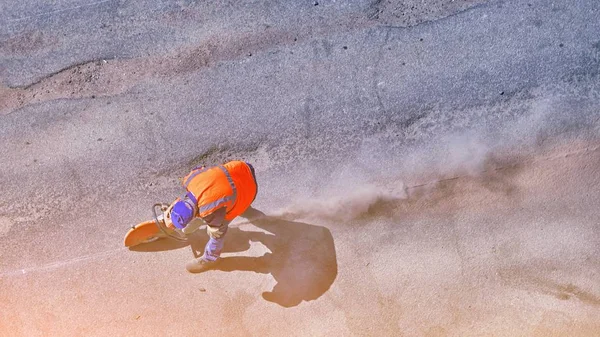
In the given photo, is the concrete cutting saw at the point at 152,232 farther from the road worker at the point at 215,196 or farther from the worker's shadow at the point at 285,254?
the road worker at the point at 215,196

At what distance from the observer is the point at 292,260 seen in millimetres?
6070

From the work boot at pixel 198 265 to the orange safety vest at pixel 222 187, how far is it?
109cm

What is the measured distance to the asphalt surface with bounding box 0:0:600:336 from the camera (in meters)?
5.90

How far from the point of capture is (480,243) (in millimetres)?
5996

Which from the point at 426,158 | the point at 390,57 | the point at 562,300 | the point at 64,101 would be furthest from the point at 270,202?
the point at 562,300

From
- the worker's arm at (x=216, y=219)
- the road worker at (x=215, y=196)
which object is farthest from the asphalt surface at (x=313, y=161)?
the road worker at (x=215, y=196)

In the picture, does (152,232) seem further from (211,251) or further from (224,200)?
(224,200)

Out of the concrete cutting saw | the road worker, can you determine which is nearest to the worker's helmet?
the road worker

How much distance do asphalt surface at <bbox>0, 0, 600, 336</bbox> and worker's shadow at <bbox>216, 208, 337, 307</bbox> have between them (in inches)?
0.9

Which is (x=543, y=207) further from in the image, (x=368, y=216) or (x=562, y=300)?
(x=368, y=216)

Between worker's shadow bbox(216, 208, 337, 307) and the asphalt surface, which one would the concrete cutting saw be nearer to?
the asphalt surface

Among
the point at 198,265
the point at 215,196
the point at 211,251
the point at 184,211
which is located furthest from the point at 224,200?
the point at 198,265

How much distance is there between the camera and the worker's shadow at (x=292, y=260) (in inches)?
235

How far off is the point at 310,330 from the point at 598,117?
4.14 m
